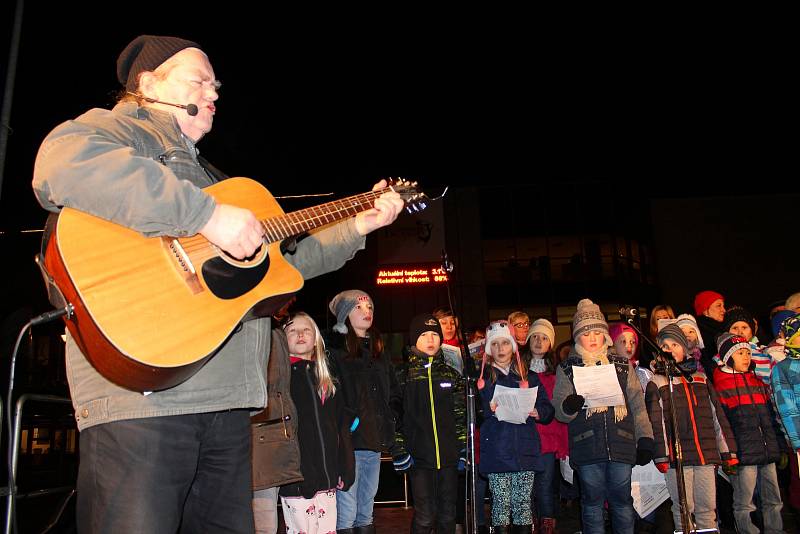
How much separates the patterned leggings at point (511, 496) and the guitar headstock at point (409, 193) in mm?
4003

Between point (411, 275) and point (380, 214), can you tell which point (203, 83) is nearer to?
point (380, 214)

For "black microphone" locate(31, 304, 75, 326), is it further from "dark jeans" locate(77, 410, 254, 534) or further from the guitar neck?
the guitar neck

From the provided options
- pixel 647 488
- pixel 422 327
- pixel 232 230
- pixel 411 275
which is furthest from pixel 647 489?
pixel 411 275

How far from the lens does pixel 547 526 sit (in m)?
6.36

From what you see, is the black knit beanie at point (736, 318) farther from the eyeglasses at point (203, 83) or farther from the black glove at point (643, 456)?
the eyeglasses at point (203, 83)

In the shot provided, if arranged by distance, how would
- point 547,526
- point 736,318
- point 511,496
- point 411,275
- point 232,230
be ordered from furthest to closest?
point 411,275
point 736,318
point 547,526
point 511,496
point 232,230

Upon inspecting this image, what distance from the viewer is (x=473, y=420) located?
4688 mm

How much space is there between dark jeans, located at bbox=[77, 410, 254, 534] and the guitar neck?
682 millimetres

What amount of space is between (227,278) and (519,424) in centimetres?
478

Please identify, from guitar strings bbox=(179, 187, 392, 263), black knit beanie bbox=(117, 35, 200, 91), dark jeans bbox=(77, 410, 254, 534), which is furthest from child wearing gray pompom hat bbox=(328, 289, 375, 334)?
dark jeans bbox=(77, 410, 254, 534)

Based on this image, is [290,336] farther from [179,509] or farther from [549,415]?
[179,509]

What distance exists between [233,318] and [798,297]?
7.85 m

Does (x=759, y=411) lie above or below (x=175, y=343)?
below

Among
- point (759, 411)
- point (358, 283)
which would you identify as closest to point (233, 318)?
point (759, 411)
